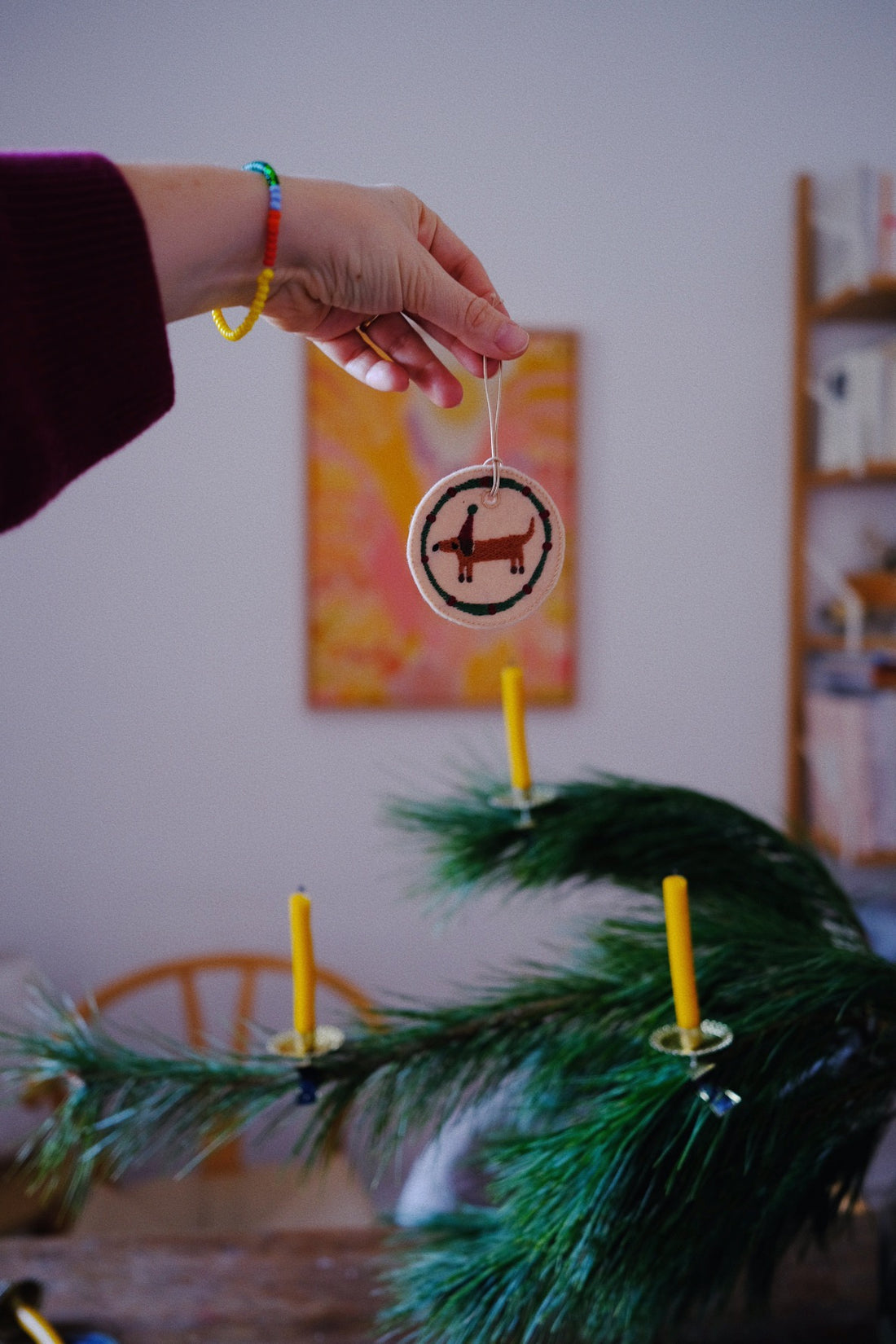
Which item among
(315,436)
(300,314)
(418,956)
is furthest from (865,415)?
(300,314)

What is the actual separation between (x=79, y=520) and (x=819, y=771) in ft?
5.57

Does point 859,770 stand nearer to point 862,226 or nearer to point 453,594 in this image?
point 862,226

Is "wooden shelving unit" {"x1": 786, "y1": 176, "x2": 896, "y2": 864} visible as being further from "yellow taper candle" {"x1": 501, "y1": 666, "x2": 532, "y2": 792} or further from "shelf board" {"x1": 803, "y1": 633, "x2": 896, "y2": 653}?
"yellow taper candle" {"x1": 501, "y1": 666, "x2": 532, "y2": 792}

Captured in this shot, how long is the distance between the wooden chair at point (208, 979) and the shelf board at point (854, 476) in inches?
57.9

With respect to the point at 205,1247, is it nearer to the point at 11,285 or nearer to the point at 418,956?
the point at 11,285

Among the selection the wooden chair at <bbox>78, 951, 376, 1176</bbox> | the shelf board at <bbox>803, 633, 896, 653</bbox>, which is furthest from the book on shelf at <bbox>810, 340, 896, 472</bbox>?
the wooden chair at <bbox>78, 951, 376, 1176</bbox>

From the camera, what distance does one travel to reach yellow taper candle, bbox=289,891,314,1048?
622mm

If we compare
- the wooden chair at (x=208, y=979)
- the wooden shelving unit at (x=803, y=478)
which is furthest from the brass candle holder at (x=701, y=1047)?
the wooden shelving unit at (x=803, y=478)

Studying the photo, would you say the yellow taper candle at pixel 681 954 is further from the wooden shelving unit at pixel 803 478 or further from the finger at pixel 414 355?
the wooden shelving unit at pixel 803 478

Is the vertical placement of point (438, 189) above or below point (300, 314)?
above

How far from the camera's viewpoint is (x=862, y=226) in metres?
2.16

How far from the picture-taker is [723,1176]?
→ 0.54 meters

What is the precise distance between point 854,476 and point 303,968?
1.92 meters

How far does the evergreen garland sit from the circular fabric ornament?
149mm
